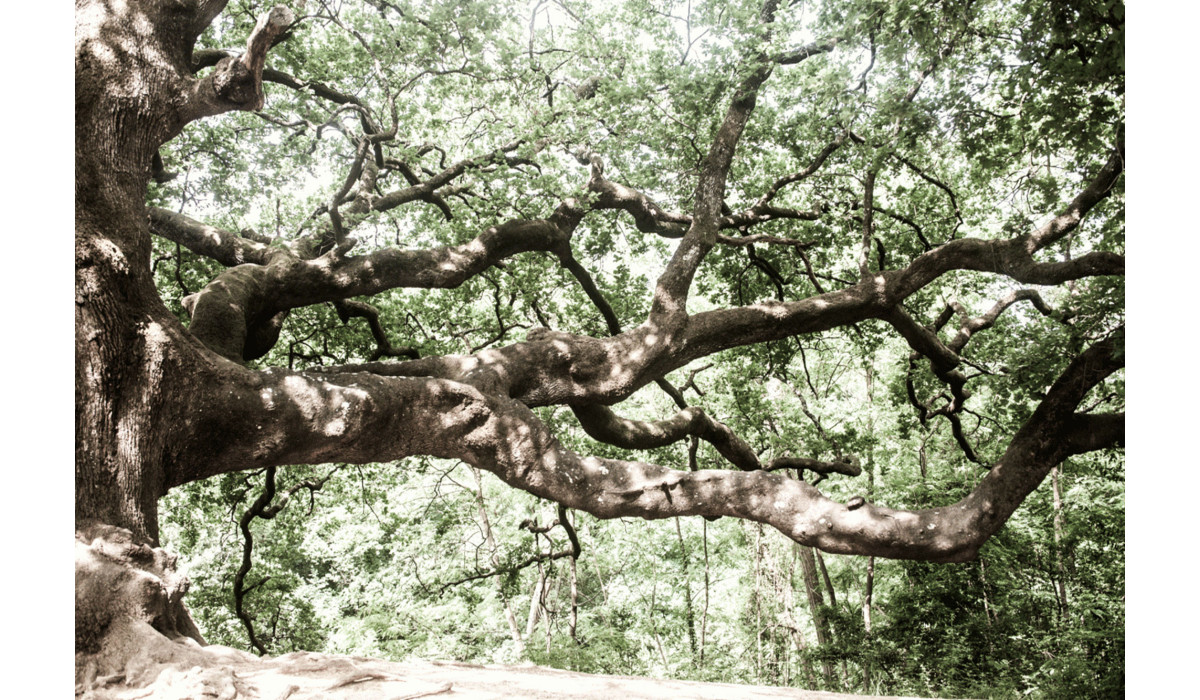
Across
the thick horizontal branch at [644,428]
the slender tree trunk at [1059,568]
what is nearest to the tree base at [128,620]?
the thick horizontal branch at [644,428]

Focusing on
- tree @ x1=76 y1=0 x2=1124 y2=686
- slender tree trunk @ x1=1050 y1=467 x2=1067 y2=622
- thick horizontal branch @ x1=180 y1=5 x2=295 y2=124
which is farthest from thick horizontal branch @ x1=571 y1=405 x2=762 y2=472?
slender tree trunk @ x1=1050 y1=467 x2=1067 y2=622

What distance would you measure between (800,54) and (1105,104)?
3676 millimetres

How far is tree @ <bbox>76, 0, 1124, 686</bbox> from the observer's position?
3.78 m

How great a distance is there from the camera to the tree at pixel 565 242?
3783mm

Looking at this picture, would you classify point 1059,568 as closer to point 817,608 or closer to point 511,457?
point 817,608

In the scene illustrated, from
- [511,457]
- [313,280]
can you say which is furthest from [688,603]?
[313,280]

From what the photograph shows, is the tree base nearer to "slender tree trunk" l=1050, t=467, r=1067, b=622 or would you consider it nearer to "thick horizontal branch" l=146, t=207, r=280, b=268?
"thick horizontal branch" l=146, t=207, r=280, b=268

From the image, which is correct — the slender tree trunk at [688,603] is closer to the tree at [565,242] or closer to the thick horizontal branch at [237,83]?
the tree at [565,242]

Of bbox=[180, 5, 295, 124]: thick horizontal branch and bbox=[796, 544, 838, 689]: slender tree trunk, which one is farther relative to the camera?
bbox=[796, 544, 838, 689]: slender tree trunk

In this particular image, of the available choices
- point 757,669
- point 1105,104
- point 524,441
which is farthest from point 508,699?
point 757,669

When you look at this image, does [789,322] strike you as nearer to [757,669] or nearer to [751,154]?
[751,154]

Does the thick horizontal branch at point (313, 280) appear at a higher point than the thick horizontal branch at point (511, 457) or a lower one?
higher

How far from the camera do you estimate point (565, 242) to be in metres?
6.80

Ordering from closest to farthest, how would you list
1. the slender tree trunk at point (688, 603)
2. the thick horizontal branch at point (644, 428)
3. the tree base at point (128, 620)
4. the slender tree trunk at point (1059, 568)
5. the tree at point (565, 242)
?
the tree base at point (128, 620) → the tree at point (565, 242) → the thick horizontal branch at point (644, 428) → the slender tree trunk at point (1059, 568) → the slender tree trunk at point (688, 603)
